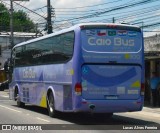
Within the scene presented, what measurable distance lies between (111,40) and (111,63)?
0.79m

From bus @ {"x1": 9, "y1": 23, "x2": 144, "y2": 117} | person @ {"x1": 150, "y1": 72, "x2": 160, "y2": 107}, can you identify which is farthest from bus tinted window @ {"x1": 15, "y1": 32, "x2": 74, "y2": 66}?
person @ {"x1": 150, "y1": 72, "x2": 160, "y2": 107}

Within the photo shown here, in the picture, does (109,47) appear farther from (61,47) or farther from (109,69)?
(61,47)

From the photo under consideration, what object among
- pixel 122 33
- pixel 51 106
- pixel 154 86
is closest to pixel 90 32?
pixel 122 33

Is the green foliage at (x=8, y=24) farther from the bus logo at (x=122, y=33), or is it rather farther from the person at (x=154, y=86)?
the bus logo at (x=122, y=33)

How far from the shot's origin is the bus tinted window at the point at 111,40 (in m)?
15.7

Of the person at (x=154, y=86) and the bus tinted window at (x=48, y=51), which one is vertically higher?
A: the bus tinted window at (x=48, y=51)

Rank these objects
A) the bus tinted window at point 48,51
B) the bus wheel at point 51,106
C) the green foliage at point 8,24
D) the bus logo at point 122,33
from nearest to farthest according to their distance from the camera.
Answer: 1. the bus logo at point 122,33
2. the bus tinted window at point 48,51
3. the bus wheel at point 51,106
4. the green foliage at point 8,24

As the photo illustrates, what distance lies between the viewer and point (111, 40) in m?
15.9

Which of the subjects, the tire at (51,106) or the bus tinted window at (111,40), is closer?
the bus tinted window at (111,40)

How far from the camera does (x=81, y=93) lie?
15.4m

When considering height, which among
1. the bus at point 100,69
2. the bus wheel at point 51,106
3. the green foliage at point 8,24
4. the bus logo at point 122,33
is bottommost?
the bus wheel at point 51,106

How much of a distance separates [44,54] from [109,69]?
4194 mm

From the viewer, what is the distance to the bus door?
15.6 m

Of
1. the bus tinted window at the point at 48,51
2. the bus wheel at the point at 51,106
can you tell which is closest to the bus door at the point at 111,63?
the bus tinted window at the point at 48,51
